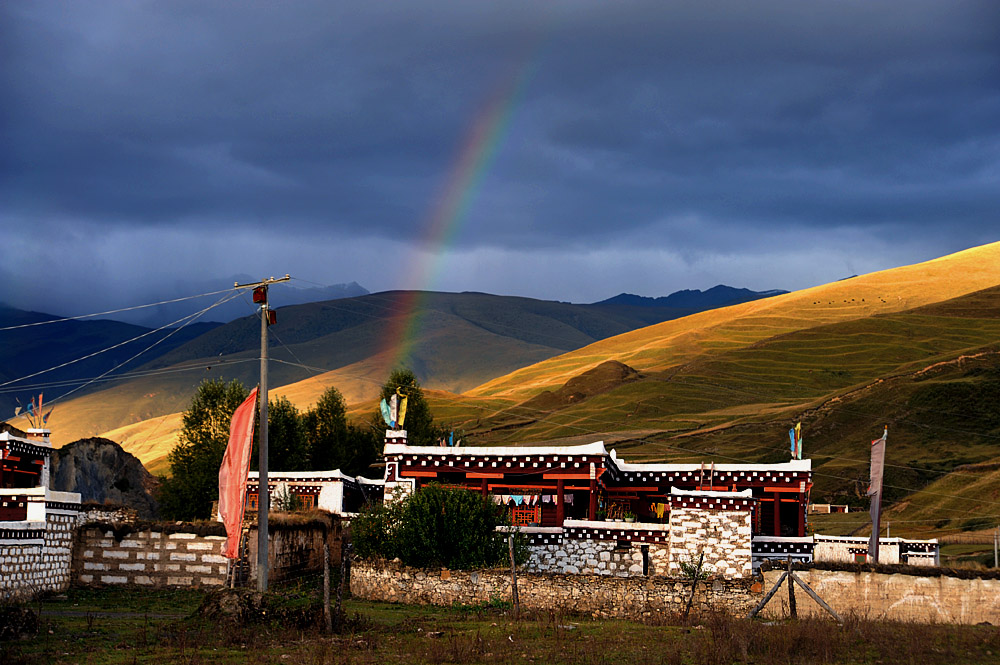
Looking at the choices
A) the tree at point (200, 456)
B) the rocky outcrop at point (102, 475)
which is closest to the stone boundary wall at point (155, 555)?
the tree at point (200, 456)

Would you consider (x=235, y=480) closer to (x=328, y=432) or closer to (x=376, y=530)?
(x=376, y=530)

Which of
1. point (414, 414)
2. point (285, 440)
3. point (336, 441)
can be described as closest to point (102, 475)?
point (285, 440)

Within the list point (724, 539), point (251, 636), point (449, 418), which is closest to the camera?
A: point (251, 636)

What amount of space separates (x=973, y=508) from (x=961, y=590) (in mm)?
42177

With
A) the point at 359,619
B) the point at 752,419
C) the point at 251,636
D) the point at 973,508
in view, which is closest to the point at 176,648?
the point at 251,636

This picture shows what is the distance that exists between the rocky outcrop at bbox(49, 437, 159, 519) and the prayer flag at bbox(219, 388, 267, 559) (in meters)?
38.5

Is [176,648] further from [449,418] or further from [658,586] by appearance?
[449,418]

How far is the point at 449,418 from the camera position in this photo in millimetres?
172875

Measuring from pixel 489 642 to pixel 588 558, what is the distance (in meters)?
17.2

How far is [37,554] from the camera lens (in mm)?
33938

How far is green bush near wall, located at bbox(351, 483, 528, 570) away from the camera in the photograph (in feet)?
121

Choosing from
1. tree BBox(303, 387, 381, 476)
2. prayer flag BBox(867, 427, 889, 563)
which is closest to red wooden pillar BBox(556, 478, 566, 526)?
prayer flag BBox(867, 427, 889, 563)

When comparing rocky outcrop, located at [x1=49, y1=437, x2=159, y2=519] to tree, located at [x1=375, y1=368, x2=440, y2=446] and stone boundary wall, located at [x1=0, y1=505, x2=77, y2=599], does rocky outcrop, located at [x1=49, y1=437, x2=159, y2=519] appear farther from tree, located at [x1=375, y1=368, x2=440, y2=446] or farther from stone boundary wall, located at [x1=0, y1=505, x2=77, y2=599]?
stone boundary wall, located at [x1=0, y1=505, x2=77, y2=599]

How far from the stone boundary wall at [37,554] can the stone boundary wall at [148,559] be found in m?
0.75
